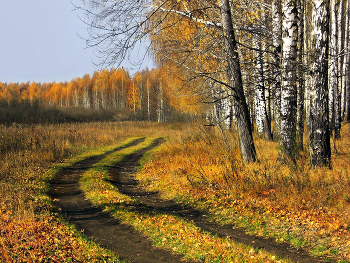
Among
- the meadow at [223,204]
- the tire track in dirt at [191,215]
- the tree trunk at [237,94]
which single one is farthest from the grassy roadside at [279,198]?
the tree trunk at [237,94]

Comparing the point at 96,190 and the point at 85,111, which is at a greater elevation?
the point at 85,111

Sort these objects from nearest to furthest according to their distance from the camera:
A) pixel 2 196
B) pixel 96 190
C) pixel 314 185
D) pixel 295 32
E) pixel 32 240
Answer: pixel 32 240
pixel 314 185
pixel 2 196
pixel 295 32
pixel 96 190

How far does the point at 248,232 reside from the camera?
20.6 feet

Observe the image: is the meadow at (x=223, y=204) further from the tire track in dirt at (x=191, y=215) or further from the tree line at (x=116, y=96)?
the tree line at (x=116, y=96)

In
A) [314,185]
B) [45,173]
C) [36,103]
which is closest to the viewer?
[314,185]

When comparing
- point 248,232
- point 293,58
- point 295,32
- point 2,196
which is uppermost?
point 295,32

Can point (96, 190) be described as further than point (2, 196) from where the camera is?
Yes

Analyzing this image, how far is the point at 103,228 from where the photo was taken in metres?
6.59

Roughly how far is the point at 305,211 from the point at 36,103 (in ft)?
131

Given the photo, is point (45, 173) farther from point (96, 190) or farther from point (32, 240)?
point (32, 240)

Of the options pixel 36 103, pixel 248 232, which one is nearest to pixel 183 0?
pixel 248 232

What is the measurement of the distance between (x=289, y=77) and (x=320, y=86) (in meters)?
0.96

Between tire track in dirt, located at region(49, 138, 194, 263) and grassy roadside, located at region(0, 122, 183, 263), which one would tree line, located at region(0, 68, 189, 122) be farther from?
tire track in dirt, located at region(49, 138, 194, 263)

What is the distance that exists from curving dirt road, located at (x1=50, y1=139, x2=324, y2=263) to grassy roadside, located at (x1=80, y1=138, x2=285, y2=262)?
20 cm
